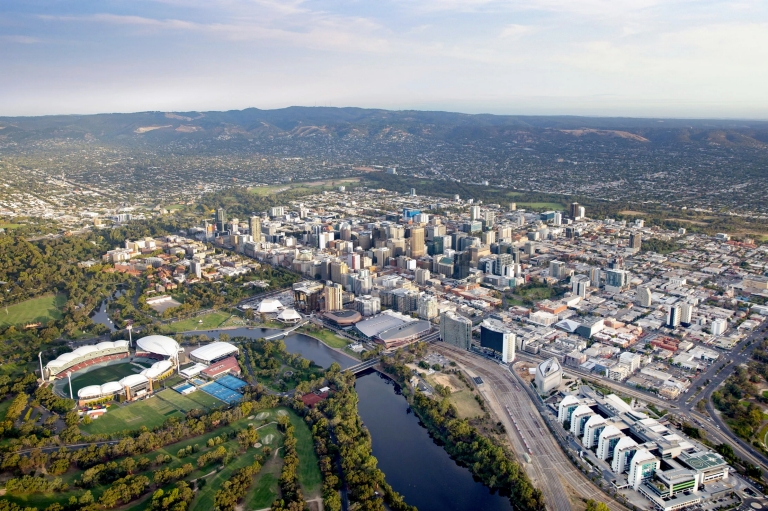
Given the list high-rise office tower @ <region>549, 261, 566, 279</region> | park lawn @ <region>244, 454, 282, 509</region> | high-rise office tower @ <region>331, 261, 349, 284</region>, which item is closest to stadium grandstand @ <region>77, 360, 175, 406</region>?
park lawn @ <region>244, 454, 282, 509</region>

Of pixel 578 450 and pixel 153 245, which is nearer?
pixel 578 450

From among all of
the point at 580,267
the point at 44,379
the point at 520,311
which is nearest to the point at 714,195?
Result: the point at 580,267

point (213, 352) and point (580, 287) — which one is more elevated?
point (580, 287)

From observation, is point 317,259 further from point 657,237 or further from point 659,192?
point 659,192

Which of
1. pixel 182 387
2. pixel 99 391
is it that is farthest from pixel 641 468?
pixel 99 391

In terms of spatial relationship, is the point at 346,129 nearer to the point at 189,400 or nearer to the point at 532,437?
the point at 189,400

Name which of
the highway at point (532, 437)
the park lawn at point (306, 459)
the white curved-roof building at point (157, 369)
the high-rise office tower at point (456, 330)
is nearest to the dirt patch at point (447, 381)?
the highway at point (532, 437)

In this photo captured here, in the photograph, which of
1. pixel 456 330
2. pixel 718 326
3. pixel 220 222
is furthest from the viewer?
pixel 220 222

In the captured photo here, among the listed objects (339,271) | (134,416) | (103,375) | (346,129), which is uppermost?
(346,129)
